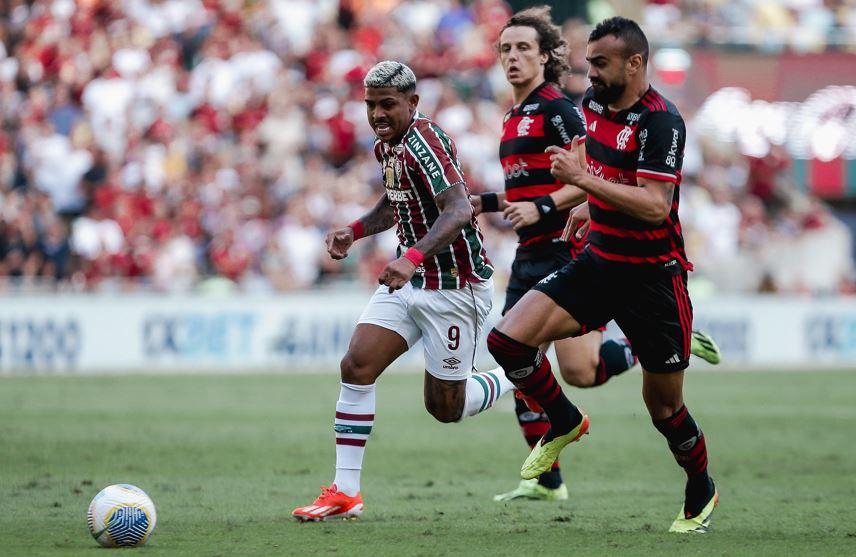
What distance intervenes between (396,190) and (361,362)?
1008 mm

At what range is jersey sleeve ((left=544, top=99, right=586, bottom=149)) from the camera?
8445mm

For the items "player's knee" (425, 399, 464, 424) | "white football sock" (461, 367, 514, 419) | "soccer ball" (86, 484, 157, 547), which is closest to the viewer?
"soccer ball" (86, 484, 157, 547)

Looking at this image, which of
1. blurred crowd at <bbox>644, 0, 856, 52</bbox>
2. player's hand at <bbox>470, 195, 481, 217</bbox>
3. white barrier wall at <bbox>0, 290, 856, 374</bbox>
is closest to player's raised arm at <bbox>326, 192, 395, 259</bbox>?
player's hand at <bbox>470, 195, 481, 217</bbox>

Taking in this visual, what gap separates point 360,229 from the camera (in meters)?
8.06

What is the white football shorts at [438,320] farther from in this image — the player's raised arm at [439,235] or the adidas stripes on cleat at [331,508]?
the adidas stripes on cleat at [331,508]

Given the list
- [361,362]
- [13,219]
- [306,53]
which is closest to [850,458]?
[361,362]

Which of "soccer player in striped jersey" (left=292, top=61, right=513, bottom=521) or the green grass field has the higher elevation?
"soccer player in striped jersey" (left=292, top=61, right=513, bottom=521)

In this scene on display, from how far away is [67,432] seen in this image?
1208 cm

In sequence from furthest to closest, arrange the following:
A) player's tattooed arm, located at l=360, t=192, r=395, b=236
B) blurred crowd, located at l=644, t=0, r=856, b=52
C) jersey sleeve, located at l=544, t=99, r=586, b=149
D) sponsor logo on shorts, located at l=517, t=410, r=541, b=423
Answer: blurred crowd, located at l=644, t=0, r=856, b=52 → sponsor logo on shorts, located at l=517, t=410, r=541, b=423 → jersey sleeve, located at l=544, t=99, r=586, b=149 → player's tattooed arm, located at l=360, t=192, r=395, b=236

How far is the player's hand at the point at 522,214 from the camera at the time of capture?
7.77 m

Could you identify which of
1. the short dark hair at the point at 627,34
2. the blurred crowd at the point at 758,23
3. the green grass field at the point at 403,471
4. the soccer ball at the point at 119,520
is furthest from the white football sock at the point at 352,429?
the blurred crowd at the point at 758,23

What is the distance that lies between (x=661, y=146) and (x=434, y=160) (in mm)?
1368

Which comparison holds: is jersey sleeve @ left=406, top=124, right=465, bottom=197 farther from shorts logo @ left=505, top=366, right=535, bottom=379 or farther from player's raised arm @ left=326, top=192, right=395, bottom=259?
shorts logo @ left=505, top=366, right=535, bottom=379

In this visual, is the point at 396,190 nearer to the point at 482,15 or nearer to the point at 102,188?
the point at 102,188
